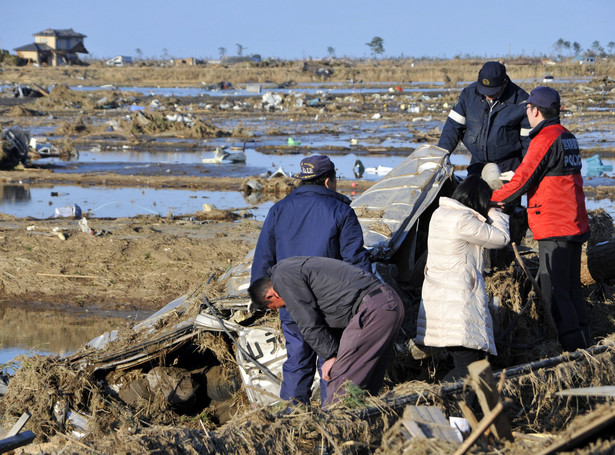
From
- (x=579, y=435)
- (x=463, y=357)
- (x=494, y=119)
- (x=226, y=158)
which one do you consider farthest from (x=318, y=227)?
(x=226, y=158)

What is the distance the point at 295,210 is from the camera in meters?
4.71

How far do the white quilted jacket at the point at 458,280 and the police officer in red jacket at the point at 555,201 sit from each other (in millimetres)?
687

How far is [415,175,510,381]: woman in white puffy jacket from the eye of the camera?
451 centimetres

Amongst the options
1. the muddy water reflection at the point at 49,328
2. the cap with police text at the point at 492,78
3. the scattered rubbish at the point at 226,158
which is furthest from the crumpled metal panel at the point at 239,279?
the scattered rubbish at the point at 226,158

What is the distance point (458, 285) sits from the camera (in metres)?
4.55

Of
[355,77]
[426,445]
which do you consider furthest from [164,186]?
[355,77]

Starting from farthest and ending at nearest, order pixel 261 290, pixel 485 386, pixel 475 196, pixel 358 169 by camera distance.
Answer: pixel 358 169, pixel 475 196, pixel 261 290, pixel 485 386

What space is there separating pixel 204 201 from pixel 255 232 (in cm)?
339

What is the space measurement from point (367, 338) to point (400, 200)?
267cm

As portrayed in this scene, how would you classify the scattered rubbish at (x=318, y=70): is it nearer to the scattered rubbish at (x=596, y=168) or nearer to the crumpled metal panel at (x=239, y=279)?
the scattered rubbish at (x=596, y=168)

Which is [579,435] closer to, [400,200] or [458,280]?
[458,280]

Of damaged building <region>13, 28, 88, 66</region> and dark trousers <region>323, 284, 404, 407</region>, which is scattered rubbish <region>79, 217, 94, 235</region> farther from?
damaged building <region>13, 28, 88, 66</region>

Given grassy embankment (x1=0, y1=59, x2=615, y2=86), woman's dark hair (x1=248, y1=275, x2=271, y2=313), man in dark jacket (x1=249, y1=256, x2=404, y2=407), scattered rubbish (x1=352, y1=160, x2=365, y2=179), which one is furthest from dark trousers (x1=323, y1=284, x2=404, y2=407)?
grassy embankment (x1=0, y1=59, x2=615, y2=86)

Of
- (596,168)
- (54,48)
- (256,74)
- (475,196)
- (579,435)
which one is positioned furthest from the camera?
(54,48)
